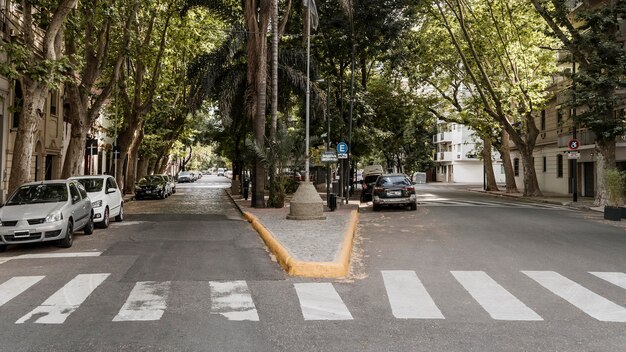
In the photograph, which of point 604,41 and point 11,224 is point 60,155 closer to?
point 11,224

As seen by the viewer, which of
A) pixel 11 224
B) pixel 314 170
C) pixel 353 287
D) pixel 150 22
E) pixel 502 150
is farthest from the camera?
pixel 314 170

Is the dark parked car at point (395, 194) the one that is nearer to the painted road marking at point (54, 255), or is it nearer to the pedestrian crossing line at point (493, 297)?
the pedestrian crossing line at point (493, 297)

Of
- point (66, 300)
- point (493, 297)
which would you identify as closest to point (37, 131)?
point (66, 300)

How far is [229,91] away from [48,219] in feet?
41.5

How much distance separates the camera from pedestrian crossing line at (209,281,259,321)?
6.04 m

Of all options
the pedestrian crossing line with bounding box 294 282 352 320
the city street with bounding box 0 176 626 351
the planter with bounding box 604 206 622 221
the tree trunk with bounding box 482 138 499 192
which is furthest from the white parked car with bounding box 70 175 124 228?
the tree trunk with bounding box 482 138 499 192

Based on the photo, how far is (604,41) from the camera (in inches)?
852

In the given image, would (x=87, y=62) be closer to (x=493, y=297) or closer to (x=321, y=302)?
(x=321, y=302)

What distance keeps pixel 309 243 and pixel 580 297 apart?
5.37 metres

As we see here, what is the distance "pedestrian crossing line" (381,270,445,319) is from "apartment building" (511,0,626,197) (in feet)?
83.2

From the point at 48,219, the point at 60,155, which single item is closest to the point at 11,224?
the point at 48,219

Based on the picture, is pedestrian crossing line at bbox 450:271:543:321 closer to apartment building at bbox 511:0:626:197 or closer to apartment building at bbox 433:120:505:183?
apartment building at bbox 511:0:626:197

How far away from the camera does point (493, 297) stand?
6973 mm

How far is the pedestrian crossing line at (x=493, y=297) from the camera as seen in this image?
613cm
